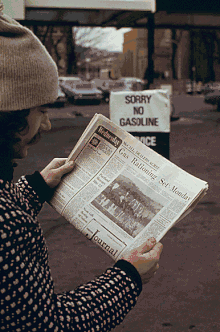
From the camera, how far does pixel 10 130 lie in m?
1.03

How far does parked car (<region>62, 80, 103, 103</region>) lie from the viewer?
24.1 metres

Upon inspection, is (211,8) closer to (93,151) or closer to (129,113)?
(129,113)

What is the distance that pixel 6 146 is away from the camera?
40.9 inches

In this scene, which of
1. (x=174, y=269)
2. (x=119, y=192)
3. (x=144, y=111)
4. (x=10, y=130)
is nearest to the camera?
(x=10, y=130)

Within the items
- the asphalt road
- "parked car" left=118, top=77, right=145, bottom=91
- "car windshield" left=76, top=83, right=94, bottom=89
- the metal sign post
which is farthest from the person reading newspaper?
"car windshield" left=76, top=83, right=94, bottom=89

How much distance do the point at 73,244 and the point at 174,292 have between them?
1.23 meters

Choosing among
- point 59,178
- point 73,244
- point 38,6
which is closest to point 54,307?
point 59,178

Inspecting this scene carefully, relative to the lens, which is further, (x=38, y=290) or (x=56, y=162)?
Answer: (x=56, y=162)

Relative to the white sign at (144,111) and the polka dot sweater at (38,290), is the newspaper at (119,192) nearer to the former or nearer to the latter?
the polka dot sweater at (38,290)

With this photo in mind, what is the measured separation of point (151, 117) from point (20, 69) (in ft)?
12.3

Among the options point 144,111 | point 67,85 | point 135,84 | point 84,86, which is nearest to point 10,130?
point 144,111

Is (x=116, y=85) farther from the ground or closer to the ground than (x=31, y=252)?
closer to the ground

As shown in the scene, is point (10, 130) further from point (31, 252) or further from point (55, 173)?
point (55, 173)

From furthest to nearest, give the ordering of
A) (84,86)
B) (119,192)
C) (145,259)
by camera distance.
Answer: (84,86)
(119,192)
(145,259)
